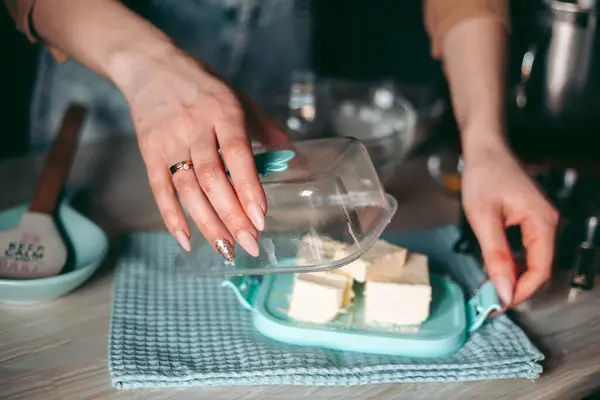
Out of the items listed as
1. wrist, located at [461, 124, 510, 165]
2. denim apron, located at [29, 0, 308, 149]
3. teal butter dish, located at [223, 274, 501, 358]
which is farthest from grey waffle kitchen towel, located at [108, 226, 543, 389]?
denim apron, located at [29, 0, 308, 149]

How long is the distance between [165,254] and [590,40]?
0.72 meters

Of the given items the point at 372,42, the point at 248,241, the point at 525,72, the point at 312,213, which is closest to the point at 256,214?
the point at 248,241

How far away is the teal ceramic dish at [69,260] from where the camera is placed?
0.74 metres

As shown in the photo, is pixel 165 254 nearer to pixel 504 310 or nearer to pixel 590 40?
pixel 504 310

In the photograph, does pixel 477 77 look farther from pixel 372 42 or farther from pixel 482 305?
pixel 372 42

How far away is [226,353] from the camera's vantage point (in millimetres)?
704

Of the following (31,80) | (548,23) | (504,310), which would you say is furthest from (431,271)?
(31,80)

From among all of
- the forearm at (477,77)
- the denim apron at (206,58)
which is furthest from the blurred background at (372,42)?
the forearm at (477,77)

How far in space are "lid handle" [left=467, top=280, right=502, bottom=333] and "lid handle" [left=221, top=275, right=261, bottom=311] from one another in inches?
9.7

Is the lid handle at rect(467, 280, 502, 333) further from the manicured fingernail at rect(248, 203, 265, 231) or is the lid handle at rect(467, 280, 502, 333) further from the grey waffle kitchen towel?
the manicured fingernail at rect(248, 203, 265, 231)

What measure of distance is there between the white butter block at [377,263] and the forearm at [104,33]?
0.33m

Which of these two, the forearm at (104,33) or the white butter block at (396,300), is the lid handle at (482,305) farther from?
the forearm at (104,33)

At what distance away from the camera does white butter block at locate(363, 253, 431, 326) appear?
2.33ft

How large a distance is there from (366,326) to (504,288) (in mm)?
151
